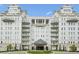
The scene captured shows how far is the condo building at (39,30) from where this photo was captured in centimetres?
682

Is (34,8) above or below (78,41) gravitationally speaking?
above

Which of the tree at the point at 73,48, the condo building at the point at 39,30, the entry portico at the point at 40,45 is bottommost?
the tree at the point at 73,48

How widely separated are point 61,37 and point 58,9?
0.66 metres

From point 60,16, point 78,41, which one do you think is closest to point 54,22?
point 60,16

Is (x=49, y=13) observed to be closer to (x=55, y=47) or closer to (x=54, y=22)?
(x=54, y=22)

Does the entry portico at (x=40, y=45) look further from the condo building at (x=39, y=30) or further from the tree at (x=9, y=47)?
the tree at (x=9, y=47)

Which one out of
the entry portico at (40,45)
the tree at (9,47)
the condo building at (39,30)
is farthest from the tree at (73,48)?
the tree at (9,47)

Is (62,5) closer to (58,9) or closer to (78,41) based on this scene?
(58,9)

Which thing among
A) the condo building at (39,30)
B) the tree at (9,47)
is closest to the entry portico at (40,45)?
the condo building at (39,30)

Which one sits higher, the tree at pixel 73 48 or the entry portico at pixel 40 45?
the entry portico at pixel 40 45

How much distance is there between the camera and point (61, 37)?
6.86m

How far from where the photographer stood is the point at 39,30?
6867 millimetres

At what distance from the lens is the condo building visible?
6816 millimetres
